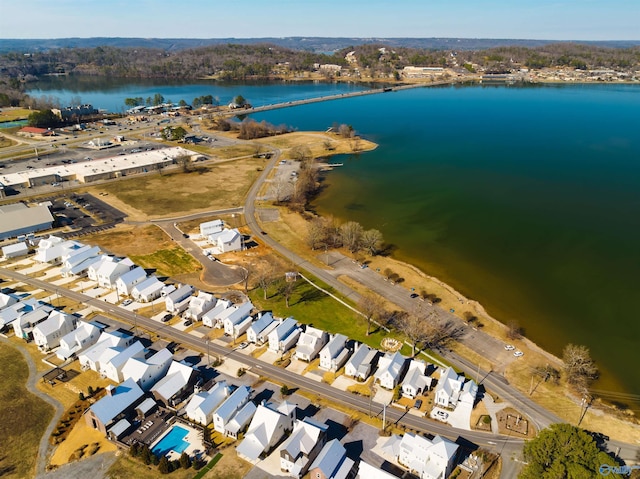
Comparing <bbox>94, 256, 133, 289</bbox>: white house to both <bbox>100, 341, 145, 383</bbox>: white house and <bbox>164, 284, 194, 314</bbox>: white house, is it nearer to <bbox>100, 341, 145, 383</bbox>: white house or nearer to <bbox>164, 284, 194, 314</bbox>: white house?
<bbox>164, 284, 194, 314</bbox>: white house

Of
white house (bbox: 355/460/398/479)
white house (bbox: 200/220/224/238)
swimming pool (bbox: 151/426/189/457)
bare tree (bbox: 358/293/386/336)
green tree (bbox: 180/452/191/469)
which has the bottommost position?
swimming pool (bbox: 151/426/189/457)

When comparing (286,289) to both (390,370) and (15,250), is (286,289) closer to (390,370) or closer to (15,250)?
(390,370)

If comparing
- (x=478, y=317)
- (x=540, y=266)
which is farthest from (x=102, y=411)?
(x=540, y=266)

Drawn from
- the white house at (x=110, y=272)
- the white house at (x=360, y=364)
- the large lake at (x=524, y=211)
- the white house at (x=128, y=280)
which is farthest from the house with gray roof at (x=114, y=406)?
the large lake at (x=524, y=211)

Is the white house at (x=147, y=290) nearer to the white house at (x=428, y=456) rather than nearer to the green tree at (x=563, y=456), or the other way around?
the white house at (x=428, y=456)

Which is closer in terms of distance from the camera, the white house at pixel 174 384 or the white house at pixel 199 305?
the white house at pixel 174 384

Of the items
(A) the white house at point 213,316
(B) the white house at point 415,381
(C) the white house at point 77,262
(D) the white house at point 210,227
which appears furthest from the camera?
(D) the white house at point 210,227

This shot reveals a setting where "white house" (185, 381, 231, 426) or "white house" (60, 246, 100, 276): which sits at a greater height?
"white house" (60, 246, 100, 276)

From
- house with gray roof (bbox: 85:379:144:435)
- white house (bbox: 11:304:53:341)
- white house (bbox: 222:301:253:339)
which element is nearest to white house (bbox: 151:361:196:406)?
house with gray roof (bbox: 85:379:144:435)
